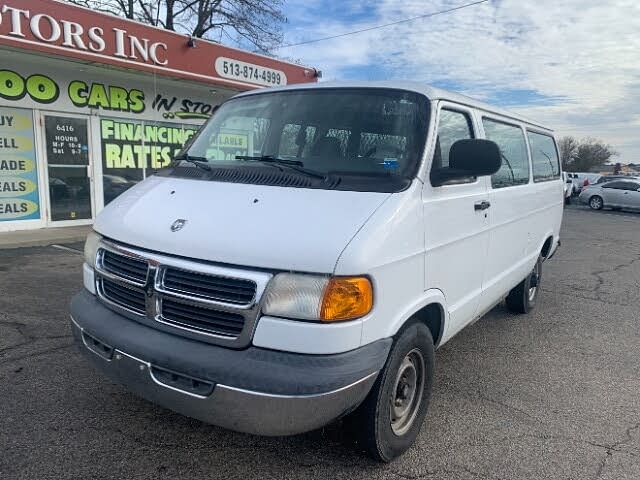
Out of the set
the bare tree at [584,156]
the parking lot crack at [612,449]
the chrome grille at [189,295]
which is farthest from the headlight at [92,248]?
the bare tree at [584,156]

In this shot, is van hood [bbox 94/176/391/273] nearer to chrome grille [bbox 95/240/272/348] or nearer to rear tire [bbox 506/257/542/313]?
chrome grille [bbox 95/240/272/348]

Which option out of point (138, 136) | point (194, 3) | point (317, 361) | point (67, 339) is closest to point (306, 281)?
point (317, 361)

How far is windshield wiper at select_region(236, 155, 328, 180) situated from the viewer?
9.46 feet

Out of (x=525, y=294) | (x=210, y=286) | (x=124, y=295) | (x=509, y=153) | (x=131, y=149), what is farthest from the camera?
(x=131, y=149)

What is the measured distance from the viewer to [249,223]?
248cm

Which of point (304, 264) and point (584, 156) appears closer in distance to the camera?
point (304, 264)

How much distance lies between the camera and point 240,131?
150 inches

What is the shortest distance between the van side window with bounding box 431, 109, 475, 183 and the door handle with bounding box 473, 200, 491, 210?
0.18 metres

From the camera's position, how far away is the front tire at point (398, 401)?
100 inches

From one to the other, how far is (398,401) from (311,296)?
1089 mm

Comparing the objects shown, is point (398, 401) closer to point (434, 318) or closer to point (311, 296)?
point (434, 318)

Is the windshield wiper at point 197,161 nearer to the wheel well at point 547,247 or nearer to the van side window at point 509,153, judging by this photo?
the van side window at point 509,153

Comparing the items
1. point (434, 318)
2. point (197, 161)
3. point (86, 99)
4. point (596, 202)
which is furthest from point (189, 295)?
point (596, 202)

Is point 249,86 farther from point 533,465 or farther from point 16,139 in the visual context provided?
point 533,465
